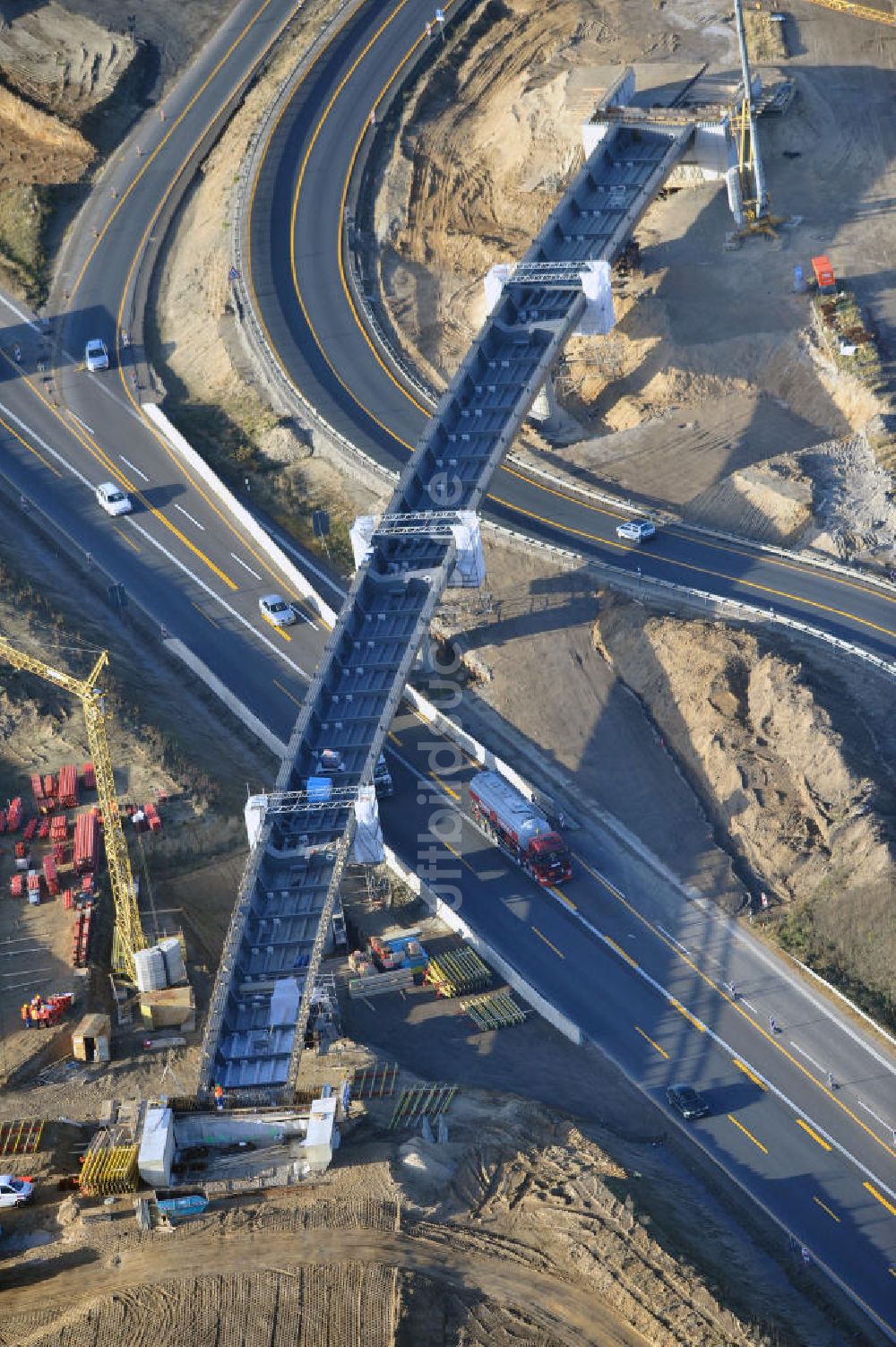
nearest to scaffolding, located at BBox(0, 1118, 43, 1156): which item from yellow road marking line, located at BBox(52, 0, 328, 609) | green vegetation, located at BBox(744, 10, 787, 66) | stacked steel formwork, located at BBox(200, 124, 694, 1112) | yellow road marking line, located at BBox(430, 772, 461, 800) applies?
stacked steel formwork, located at BBox(200, 124, 694, 1112)

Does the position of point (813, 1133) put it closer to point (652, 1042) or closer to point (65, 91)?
point (652, 1042)

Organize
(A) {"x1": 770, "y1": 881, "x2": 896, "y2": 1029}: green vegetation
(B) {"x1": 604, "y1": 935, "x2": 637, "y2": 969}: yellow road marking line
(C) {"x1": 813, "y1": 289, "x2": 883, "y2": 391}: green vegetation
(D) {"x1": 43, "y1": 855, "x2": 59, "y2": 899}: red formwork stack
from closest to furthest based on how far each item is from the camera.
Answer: (A) {"x1": 770, "y1": 881, "x2": 896, "y2": 1029}: green vegetation → (B) {"x1": 604, "y1": 935, "x2": 637, "y2": 969}: yellow road marking line → (D) {"x1": 43, "y1": 855, "x2": 59, "y2": 899}: red formwork stack → (C) {"x1": 813, "y1": 289, "x2": 883, "y2": 391}: green vegetation

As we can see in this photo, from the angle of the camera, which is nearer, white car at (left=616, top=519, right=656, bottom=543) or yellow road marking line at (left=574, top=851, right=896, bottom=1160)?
yellow road marking line at (left=574, top=851, right=896, bottom=1160)

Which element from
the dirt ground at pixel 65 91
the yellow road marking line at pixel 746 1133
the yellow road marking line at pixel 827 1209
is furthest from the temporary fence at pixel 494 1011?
the dirt ground at pixel 65 91

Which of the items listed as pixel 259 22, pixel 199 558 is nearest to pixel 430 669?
pixel 199 558

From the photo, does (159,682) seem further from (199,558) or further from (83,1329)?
(83,1329)

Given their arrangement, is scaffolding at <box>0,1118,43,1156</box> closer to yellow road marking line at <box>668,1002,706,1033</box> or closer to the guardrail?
yellow road marking line at <box>668,1002,706,1033</box>
